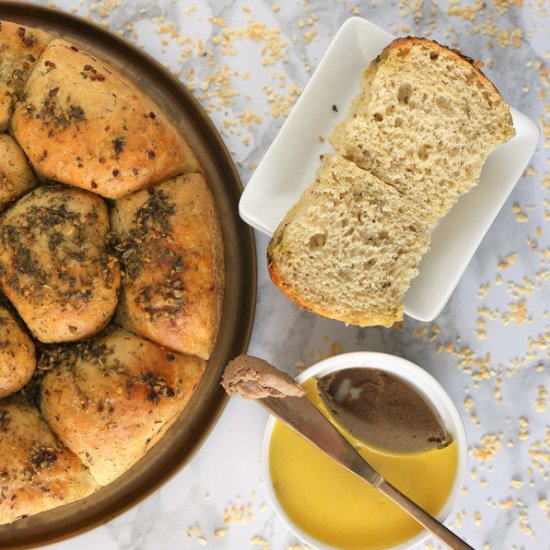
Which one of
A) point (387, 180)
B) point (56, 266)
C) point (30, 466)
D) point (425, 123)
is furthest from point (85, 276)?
point (425, 123)

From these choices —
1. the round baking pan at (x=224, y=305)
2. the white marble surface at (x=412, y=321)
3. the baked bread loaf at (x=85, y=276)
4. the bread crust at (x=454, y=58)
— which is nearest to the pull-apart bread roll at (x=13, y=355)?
the baked bread loaf at (x=85, y=276)

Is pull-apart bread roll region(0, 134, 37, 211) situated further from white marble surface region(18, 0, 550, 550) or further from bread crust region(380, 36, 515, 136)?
bread crust region(380, 36, 515, 136)

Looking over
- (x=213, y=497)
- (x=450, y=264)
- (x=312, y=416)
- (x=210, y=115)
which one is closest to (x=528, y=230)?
(x=450, y=264)

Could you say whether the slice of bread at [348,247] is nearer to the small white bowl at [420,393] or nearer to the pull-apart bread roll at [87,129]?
the small white bowl at [420,393]

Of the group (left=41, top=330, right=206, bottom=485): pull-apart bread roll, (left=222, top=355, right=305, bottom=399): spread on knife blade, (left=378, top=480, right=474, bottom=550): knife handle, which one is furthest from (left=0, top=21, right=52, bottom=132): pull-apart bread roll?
(left=378, top=480, right=474, bottom=550): knife handle

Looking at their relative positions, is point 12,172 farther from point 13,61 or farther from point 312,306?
point 312,306
